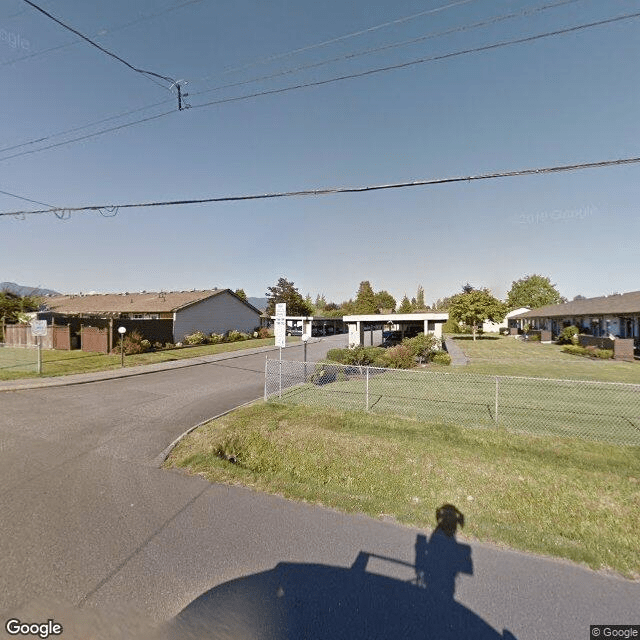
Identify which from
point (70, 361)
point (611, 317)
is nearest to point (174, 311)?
point (70, 361)

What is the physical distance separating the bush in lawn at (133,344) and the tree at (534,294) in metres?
76.4

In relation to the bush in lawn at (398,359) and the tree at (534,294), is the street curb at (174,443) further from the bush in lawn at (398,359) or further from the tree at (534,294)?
the tree at (534,294)

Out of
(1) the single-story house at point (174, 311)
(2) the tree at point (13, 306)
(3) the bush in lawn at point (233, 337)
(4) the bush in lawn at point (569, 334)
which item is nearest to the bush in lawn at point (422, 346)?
(4) the bush in lawn at point (569, 334)

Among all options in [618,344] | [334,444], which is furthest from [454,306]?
[334,444]

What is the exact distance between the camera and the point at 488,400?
10.9m

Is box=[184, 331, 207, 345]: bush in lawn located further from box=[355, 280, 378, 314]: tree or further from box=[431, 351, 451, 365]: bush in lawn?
box=[355, 280, 378, 314]: tree

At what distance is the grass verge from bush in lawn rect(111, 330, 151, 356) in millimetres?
17711

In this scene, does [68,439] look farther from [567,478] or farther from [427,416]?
[567,478]

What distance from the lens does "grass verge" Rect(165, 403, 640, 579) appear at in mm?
4430

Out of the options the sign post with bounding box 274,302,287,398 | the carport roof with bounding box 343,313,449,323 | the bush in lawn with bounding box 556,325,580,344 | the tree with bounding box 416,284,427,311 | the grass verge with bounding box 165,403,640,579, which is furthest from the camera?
the tree with bounding box 416,284,427,311

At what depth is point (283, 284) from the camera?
228 ft

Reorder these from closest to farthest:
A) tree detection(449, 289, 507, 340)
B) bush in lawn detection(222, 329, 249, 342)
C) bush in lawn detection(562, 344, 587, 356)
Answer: bush in lawn detection(562, 344, 587, 356), bush in lawn detection(222, 329, 249, 342), tree detection(449, 289, 507, 340)

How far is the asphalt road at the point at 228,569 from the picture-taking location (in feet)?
10.2

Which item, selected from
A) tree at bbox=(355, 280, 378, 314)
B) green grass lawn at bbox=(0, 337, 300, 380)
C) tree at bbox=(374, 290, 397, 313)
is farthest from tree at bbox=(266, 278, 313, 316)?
green grass lawn at bbox=(0, 337, 300, 380)
